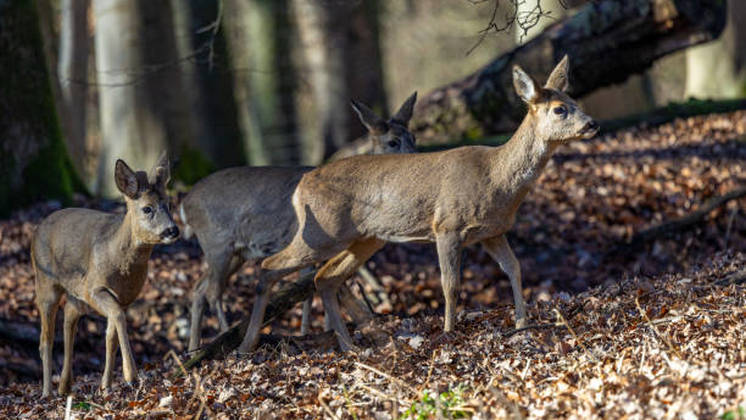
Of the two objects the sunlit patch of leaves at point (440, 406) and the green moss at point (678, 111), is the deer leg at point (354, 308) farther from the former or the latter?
the green moss at point (678, 111)

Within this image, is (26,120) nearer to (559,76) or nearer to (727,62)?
(559,76)

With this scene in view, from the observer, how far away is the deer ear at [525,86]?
8.25m

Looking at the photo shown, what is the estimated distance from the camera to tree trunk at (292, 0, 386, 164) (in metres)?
21.1

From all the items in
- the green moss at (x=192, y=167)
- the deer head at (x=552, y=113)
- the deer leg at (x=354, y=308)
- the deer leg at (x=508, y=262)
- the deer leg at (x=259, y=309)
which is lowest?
the green moss at (x=192, y=167)

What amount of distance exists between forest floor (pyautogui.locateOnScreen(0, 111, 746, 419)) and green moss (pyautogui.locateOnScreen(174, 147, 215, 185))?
220 centimetres

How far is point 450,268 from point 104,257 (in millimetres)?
3050

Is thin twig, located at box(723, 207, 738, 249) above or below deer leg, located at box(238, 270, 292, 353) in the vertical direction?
below

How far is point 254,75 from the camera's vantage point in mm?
22125

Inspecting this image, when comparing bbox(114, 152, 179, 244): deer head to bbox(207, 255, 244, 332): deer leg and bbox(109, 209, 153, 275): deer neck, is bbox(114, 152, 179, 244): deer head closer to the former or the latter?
bbox(109, 209, 153, 275): deer neck

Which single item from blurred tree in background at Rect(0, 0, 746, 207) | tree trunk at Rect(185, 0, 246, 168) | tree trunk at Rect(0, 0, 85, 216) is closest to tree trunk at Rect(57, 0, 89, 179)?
blurred tree in background at Rect(0, 0, 746, 207)

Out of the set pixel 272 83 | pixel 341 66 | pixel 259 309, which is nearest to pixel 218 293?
pixel 259 309

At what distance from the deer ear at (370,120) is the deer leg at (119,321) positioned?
11.7 feet

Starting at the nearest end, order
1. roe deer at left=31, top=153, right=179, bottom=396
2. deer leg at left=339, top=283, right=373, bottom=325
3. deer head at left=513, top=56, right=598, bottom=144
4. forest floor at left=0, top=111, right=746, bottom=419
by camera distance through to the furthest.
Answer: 1. forest floor at left=0, top=111, right=746, bottom=419
2. deer head at left=513, top=56, right=598, bottom=144
3. roe deer at left=31, top=153, right=179, bottom=396
4. deer leg at left=339, top=283, right=373, bottom=325

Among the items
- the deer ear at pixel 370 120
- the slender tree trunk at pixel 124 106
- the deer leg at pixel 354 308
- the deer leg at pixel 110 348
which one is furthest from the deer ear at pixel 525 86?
the slender tree trunk at pixel 124 106
